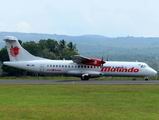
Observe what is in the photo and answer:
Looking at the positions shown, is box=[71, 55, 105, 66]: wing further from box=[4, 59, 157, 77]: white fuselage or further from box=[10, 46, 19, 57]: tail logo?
box=[10, 46, 19, 57]: tail logo

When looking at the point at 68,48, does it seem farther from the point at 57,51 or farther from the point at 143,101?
the point at 143,101

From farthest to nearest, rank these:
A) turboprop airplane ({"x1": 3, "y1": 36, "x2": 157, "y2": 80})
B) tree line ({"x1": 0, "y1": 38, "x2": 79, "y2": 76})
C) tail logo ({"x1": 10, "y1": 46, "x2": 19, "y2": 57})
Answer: tree line ({"x1": 0, "y1": 38, "x2": 79, "y2": 76}) < tail logo ({"x1": 10, "y1": 46, "x2": 19, "y2": 57}) < turboprop airplane ({"x1": 3, "y1": 36, "x2": 157, "y2": 80})

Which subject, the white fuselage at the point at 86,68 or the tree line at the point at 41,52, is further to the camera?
the tree line at the point at 41,52

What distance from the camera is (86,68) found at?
4684 cm

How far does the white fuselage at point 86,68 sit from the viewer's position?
45812 millimetres

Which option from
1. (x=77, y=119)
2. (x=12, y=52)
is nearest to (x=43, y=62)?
(x=12, y=52)

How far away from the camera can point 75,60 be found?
46344mm

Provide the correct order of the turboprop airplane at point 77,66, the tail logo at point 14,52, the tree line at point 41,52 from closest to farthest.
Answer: the turboprop airplane at point 77,66, the tail logo at point 14,52, the tree line at point 41,52

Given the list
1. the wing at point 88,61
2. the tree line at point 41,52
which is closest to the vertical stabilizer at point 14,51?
the wing at point 88,61

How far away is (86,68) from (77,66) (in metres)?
A: 1.24

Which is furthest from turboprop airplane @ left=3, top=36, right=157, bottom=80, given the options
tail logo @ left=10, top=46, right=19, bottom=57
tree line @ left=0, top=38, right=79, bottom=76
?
tree line @ left=0, top=38, right=79, bottom=76

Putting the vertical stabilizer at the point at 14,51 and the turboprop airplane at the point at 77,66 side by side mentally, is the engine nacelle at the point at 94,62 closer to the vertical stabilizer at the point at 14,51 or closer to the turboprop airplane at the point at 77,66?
the turboprop airplane at the point at 77,66

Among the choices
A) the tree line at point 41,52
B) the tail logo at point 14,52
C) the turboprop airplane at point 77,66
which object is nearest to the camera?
the turboprop airplane at point 77,66

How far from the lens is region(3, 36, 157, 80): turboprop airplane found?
150 ft
